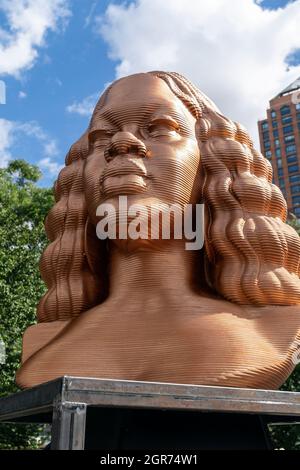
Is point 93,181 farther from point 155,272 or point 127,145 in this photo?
point 155,272

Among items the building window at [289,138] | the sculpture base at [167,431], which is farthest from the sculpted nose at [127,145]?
the building window at [289,138]

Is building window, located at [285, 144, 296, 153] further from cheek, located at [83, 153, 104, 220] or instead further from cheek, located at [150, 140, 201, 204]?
cheek, located at [83, 153, 104, 220]

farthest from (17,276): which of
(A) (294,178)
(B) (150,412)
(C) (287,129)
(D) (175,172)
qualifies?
(A) (294,178)

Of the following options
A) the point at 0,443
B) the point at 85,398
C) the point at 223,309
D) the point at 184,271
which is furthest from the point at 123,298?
the point at 0,443

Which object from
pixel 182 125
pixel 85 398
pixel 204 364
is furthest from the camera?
pixel 182 125

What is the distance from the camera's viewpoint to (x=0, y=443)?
12.8 metres

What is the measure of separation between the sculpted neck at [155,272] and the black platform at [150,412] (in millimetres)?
1405

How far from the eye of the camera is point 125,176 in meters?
6.00

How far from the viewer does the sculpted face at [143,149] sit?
601 cm

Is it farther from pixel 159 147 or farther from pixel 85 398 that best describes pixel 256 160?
pixel 85 398

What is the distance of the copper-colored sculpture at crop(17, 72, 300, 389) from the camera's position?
5.14m

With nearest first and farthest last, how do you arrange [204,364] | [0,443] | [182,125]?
[204,364], [182,125], [0,443]

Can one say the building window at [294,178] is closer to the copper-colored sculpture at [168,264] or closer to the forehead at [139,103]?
the copper-colored sculpture at [168,264]
